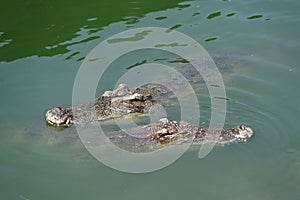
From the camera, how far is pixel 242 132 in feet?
21.5

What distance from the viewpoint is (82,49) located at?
30.8 feet

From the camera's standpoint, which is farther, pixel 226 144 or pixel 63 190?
pixel 226 144

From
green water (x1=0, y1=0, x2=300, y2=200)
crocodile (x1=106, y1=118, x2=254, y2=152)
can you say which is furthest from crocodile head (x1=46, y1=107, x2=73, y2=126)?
crocodile (x1=106, y1=118, x2=254, y2=152)

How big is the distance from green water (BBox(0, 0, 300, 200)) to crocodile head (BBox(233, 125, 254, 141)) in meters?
0.14

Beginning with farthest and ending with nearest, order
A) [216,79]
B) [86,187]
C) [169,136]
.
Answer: [216,79]
[169,136]
[86,187]

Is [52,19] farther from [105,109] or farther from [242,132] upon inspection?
[242,132]

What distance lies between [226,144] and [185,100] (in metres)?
1.32

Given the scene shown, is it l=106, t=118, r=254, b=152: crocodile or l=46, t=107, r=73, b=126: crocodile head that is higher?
l=46, t=107, r=73, b=126: crocodile head

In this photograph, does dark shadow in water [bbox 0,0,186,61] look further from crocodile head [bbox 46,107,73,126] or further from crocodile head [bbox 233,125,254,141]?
crocodile head [bbox 233,125,254,141]

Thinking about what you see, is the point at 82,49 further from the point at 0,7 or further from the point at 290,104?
the point at 290,104

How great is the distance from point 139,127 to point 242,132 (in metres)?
1.53

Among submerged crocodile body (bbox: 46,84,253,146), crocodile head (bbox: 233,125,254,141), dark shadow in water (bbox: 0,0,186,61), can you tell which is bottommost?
crocodile head (bbox: 233,125,254,141)

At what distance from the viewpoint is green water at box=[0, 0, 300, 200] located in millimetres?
6051

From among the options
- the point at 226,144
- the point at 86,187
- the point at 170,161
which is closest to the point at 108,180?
the point at 86,187
